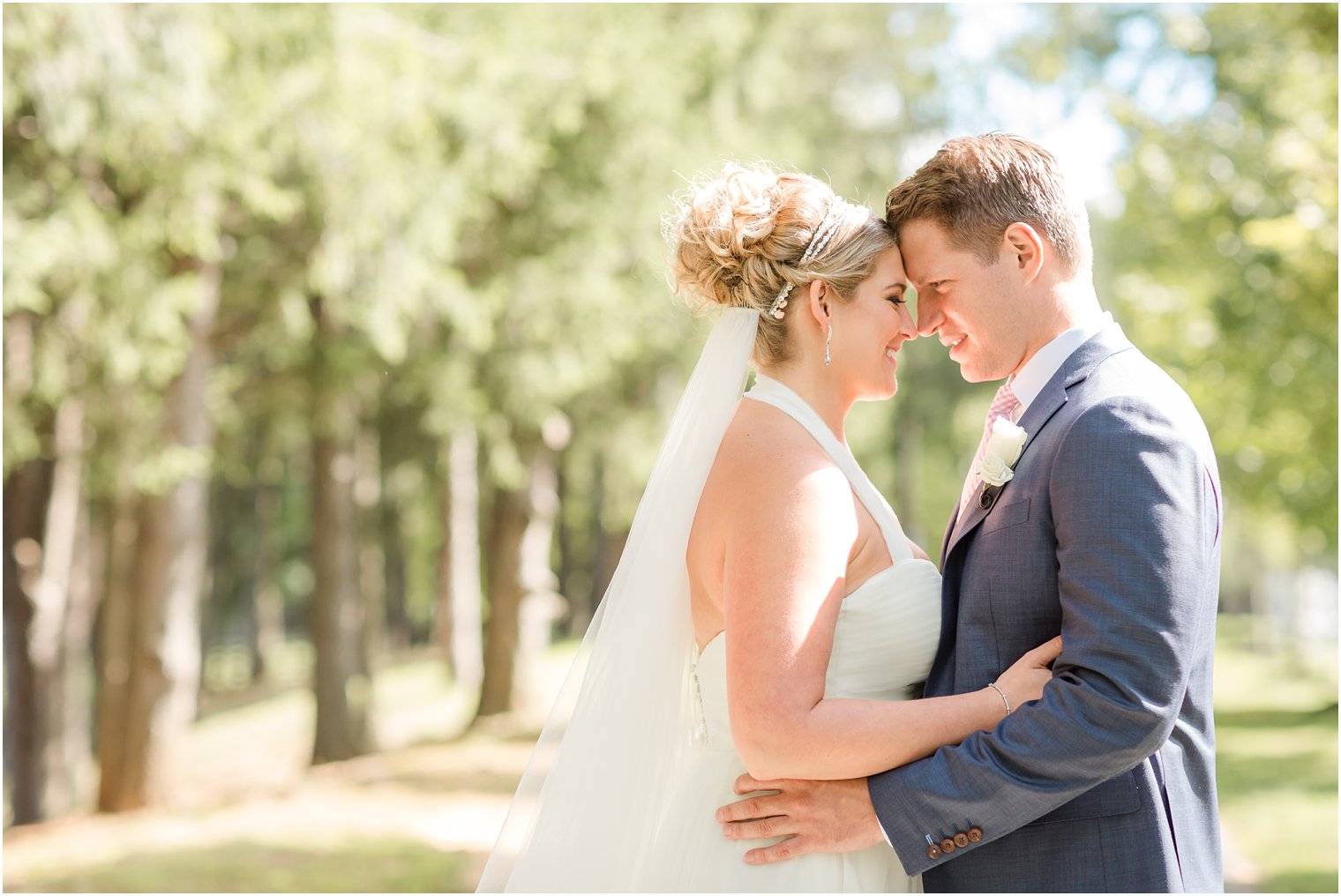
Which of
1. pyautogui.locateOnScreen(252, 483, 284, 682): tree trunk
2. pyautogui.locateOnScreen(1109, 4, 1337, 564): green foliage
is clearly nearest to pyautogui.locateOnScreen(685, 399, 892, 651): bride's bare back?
pyautogui.locateOnScreen(1109, 4, 1337, 564): green foliage

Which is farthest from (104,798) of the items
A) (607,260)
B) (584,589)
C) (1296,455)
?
(584,589)

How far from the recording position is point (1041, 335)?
10.0ft

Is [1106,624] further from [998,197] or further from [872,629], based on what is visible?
[998,197]

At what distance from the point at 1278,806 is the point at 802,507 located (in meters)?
11.2

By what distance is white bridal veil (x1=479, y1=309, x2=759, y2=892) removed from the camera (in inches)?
131

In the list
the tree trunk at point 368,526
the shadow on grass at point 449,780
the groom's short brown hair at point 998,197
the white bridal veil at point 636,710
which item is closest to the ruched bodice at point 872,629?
the white bridal veil at point 636,710

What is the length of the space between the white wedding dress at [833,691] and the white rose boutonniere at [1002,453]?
0.37 meters

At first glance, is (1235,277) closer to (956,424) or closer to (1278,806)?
(1278,806)

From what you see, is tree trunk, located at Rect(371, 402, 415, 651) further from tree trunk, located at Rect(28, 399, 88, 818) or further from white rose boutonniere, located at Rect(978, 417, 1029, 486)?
white rose boutonniere, located at Rect(978, 417, 1029, 486)

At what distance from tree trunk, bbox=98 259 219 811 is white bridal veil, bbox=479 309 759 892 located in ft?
30.3

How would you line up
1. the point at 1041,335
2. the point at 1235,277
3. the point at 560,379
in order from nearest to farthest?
the point at 1041,335, the point at 560,379, the point at 1235,277

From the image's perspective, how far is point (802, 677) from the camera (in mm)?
2779

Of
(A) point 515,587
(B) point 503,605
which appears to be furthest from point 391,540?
(A) point 515,587

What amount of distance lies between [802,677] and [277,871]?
8.77 m
